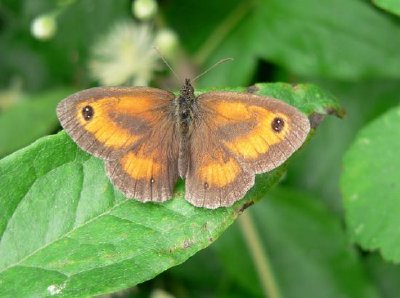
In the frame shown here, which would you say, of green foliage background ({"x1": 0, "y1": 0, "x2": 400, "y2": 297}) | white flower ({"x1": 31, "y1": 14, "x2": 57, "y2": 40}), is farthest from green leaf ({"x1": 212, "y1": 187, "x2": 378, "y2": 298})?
white flower ({"x1": 31, "y1": 14, "x2": 57, "y2": 40})

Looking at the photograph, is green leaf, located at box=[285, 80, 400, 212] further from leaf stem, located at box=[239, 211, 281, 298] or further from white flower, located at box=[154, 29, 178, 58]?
white flower, located at box=[154, 29, 178, 58]

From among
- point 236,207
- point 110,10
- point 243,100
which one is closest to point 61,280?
point 236,207

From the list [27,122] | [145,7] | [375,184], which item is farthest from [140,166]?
[27,122]

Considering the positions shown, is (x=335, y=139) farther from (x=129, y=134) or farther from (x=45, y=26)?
(x=129, y=134)

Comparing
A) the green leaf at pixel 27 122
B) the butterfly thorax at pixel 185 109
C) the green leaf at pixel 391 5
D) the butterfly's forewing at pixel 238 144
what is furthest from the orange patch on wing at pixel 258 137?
the green leaf at pixel 27 122

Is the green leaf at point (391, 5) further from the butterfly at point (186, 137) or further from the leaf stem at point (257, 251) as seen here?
the leaf stem at point (257, 251)

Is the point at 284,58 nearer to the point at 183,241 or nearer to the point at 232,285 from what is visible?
the point at 232,285

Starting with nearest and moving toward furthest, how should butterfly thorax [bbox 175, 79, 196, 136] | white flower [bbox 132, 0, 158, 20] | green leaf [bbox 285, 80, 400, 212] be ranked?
butterfly thorax [bbox 175, 79, 196, 136] < white flower [bbox 132, 0, 158, 20] < green leaf [bbox 285, 80, 400, 212]
